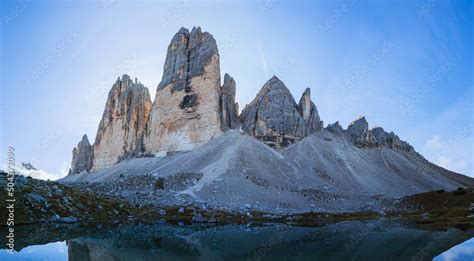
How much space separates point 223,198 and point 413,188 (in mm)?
60953

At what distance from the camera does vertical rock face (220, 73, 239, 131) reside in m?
105

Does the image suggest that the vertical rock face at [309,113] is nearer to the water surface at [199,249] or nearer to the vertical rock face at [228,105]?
the vertical rock face at [228,105]

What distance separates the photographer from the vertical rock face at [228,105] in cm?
10481

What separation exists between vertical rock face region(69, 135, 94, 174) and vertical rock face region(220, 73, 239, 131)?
7656 cm

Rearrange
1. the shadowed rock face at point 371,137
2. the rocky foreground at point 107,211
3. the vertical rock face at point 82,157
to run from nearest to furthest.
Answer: the rocky foreground at point 107,211
the shadowed rock face at point 371,137
the vertical rock face at point 82,157

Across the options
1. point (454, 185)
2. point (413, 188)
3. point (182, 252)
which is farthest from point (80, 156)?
point (182, 252)

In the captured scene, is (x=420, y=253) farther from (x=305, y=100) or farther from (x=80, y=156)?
(x=80, y=156)

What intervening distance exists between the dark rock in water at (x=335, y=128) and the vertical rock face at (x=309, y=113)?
4.68 m

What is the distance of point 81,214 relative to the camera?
30.9 metres

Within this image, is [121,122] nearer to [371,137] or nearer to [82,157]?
[82,157]

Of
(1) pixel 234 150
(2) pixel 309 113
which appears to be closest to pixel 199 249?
(1) pixel 234 150

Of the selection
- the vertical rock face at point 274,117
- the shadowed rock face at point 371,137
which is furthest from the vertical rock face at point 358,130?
the vertical rock face at point 274,117

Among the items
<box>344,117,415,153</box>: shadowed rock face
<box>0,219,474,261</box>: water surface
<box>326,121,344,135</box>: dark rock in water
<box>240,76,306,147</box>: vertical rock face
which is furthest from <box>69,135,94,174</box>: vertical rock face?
<box>0,219,474,261</box>: water surface

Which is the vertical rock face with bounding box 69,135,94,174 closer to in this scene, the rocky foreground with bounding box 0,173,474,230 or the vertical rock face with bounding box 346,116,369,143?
the vertical rock face with bounding box 346,116,369,143
